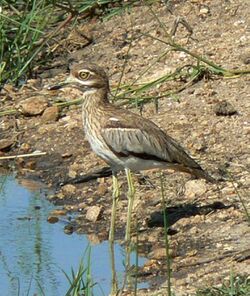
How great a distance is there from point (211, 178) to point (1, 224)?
1395mm

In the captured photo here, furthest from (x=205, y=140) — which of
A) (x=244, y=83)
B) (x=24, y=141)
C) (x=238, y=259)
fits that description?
(x=238, y=259)

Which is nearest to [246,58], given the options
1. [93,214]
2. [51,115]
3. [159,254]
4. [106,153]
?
[51,115]

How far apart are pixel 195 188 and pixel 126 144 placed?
719 mm

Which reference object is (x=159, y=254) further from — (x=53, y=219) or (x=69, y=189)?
(x=69, y=189)

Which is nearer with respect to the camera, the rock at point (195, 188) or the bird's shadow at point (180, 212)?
the bird's shadow at point (180, 212)

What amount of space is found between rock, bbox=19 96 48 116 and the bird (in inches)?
82.8

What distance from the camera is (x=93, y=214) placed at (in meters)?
8.27

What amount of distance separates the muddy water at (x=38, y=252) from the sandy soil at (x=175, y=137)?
0.55 feet

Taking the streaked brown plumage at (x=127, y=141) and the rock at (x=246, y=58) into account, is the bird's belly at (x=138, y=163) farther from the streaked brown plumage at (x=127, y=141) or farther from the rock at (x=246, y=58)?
the rock at (x=246, y=58)

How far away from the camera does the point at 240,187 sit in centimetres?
826

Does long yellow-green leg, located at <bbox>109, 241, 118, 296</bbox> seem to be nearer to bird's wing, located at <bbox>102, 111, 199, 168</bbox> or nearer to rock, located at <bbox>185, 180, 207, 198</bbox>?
bird's wing, located at <bbox>102, 111, 199, 168</bbox>

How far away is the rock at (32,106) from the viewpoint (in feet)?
33.8

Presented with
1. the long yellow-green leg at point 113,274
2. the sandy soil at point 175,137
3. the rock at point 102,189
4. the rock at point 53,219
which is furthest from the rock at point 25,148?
the long yellow-green leg at point 113,274

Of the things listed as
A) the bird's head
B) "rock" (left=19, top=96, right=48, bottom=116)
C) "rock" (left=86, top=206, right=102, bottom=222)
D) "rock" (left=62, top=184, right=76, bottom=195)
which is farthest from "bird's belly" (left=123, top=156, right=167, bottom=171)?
"rock" (left=19, top=96, right=48, bottom=116)
